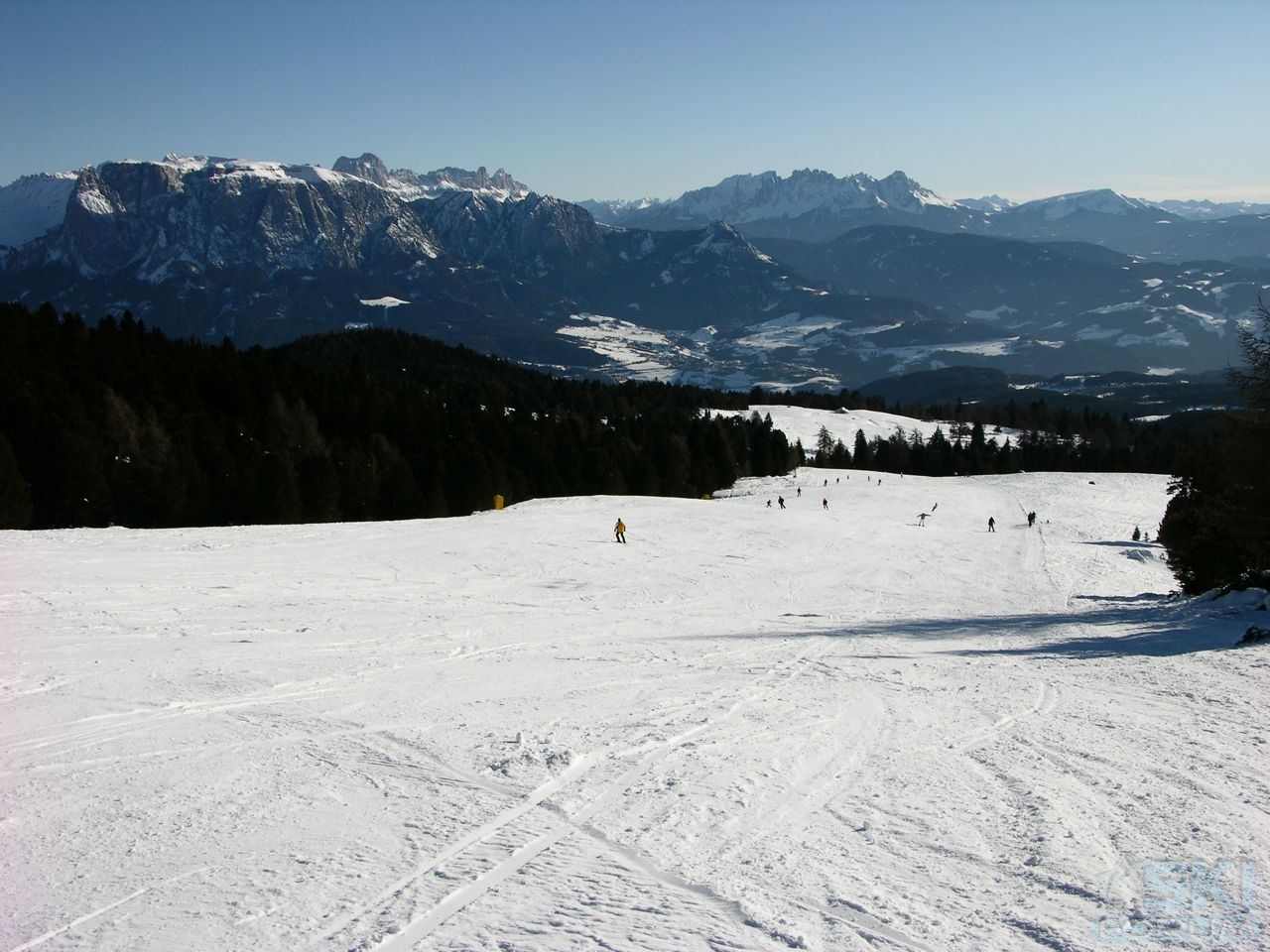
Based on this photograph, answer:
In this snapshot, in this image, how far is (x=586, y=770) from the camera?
8867 millimetres

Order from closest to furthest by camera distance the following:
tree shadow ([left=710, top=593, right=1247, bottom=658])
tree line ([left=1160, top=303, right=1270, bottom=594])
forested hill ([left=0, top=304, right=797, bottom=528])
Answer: tree shadow ([left=710, top=593, right=1247, bottom=658])
tree line ([left=1160, top=303, right=1270, bottom=594])
forested hill ([left=0, top=304, right=797, bottom=528])

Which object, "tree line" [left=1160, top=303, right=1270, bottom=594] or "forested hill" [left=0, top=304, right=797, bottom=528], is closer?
"tree line" [left=1160, top=303, right=1270, bottom=594]

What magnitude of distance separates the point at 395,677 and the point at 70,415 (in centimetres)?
4805

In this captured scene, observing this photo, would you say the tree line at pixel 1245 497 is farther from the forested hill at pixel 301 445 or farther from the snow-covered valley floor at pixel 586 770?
the forested hill at pixel 301 445

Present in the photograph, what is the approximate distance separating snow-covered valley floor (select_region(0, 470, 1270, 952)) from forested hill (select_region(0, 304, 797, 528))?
3009 cm

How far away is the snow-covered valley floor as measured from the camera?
5.83 meters

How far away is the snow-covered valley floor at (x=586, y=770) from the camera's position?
583 cm

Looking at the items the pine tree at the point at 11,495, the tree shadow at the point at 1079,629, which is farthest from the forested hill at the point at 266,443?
the tree shadow at the point at 1079,629

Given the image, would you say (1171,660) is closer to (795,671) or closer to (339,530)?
(795,671)

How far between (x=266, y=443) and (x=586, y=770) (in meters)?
62.9

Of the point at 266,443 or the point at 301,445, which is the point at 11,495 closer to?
the point at 266,443

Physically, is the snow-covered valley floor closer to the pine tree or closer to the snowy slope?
the pine tree

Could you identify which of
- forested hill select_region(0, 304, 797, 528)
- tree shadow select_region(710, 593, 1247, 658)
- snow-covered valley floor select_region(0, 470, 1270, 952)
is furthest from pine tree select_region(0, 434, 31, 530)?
tree shadow select_region(710, 593, 1247, 658)

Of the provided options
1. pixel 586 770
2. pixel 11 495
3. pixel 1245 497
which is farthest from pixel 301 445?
pixel 586 770
